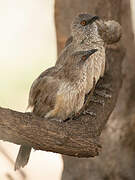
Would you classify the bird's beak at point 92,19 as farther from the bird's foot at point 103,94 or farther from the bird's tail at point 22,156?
the bird's tail at point 22,156

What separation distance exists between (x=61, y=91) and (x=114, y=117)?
6.51 ft

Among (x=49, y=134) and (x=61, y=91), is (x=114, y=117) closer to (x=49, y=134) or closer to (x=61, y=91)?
(x=61, y=91)

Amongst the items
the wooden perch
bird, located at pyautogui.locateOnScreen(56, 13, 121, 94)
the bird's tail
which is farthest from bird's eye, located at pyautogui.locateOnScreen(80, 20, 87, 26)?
the bird's tail

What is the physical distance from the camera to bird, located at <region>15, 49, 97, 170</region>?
4066mm

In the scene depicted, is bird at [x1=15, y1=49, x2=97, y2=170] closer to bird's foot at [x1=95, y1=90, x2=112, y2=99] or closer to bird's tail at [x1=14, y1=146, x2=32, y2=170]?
bird's tail at [x1=14, y1=146, x2=32, y2=170]

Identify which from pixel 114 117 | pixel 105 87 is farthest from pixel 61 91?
pixel 114 117

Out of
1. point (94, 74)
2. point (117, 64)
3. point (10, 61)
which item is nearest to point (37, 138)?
point (94, 74)

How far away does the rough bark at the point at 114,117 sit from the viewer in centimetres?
560

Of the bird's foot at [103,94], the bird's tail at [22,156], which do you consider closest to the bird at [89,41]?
the bird's foot at [103,94]

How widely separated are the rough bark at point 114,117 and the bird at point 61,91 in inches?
56.8

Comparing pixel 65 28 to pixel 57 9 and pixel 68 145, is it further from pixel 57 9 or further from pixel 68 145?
pixel 68 145

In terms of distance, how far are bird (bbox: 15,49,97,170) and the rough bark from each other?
1443mm

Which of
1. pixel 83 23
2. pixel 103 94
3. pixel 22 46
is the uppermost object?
pixel 83 23

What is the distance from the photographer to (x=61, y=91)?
13.3ft
